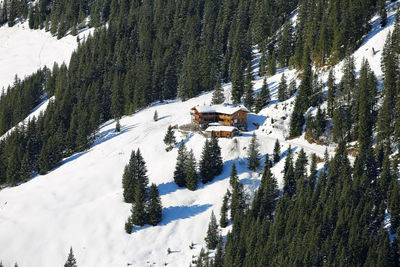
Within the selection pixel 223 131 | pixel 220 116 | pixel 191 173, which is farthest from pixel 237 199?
pixel 220 116

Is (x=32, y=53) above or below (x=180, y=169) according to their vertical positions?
above

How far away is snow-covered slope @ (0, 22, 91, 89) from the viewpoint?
172750 millimetres

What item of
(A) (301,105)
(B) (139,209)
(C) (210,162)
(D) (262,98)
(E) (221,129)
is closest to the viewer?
(B) (139,209)

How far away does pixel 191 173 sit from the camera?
282ft

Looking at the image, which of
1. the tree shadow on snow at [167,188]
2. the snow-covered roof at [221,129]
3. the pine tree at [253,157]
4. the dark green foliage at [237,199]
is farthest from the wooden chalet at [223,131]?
the dark green foliage at [237,199]

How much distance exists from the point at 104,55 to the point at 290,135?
3342 inches

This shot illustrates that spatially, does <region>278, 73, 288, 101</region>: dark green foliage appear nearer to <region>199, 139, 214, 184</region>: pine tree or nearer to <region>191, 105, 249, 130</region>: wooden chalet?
<region>191, 105, 249, 130</region>: wooden chalet

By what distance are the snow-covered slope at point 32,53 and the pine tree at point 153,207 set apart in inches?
4101

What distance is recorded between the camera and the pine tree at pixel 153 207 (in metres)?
80.2

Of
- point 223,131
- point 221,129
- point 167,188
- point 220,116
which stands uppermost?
point 220,116

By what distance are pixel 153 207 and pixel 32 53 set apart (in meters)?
131

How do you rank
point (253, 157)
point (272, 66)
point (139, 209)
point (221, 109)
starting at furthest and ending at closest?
1. point (272, 66)
2. point (221, 109)
3. point (253, 157)
4. point (139, 209)

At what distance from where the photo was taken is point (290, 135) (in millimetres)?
92812

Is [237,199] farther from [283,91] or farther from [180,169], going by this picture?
[283,91]
